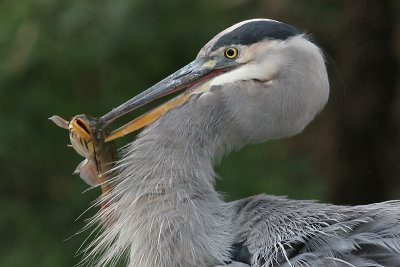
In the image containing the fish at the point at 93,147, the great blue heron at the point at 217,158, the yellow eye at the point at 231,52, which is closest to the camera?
the great blue heron at the point at 217,158

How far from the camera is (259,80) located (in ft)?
9.04

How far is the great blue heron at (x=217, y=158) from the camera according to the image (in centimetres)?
250

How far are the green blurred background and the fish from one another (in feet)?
5.35

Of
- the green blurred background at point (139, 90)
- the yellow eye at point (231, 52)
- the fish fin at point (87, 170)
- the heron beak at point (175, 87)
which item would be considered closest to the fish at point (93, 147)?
the fish fin at point (87, 170)

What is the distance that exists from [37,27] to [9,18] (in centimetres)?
22

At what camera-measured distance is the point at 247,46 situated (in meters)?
2.79

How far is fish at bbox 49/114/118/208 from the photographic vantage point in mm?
2689

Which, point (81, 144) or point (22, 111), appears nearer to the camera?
point (81, 144)

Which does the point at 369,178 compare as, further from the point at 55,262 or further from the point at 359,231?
the point at 359,231

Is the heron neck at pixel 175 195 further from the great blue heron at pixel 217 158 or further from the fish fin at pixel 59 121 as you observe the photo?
the fish fin at pixel 59 121

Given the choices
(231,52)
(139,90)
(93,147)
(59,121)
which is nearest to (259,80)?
(231,52)

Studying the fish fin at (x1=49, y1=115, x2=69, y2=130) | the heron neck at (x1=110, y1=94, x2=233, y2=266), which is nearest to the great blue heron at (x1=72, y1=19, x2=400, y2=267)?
the heron neck at (x1=110, y1=94, x2=233, y2=266)

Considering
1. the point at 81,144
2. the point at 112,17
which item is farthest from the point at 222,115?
the point at 112,17

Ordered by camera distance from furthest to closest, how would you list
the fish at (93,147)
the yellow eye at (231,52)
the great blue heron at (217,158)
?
the yellow eye at (231,52) → the fish at (93,147) → the great blue heron at (217,158)
